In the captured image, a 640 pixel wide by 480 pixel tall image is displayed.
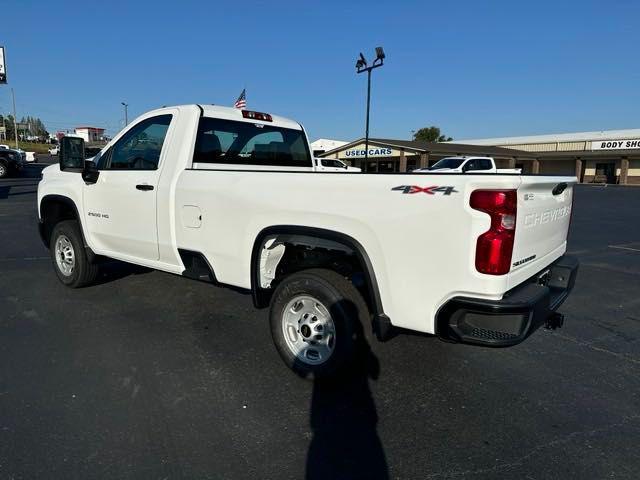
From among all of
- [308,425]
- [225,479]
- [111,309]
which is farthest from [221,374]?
[111,309]

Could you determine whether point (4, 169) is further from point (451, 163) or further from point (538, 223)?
point (538, 223)

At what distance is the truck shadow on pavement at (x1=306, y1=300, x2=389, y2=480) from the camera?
247 cm

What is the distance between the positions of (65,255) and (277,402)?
3.84 meters

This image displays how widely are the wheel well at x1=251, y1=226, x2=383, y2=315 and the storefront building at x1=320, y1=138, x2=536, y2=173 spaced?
33.7 meters

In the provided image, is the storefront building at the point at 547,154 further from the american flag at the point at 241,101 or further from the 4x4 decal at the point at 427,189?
the 4x4 decal at the point at 427,189

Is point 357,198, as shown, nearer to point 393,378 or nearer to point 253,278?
point 253,278

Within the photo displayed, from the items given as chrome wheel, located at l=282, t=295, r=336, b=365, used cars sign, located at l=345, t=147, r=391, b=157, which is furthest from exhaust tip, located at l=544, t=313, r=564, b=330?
used cars sign, located at l=345, t=147, r=391, b=157

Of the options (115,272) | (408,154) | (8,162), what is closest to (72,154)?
(115,272)

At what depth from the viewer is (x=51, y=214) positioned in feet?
18.9

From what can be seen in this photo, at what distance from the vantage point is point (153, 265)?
14.9ft

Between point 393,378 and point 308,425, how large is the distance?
2.99 feet

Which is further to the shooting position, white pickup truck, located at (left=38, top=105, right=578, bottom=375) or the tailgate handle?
the tailgate handle

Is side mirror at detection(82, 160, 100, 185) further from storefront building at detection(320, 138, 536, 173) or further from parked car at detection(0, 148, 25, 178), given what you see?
storefront building at detection(320, 138, 536, 173)

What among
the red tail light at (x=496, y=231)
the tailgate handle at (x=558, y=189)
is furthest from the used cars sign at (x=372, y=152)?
the red tail light at (x=496, y=231)
